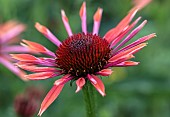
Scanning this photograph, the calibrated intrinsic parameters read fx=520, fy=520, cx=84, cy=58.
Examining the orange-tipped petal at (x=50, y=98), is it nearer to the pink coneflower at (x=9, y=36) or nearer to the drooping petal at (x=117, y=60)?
the drooping petal at (x=117, y=60)

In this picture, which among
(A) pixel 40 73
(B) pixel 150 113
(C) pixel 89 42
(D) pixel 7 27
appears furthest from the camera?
(D) pixel 7 27

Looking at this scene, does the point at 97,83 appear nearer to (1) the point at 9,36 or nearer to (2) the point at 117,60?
(2) the point at 117,60

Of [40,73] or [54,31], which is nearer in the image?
[40,73]

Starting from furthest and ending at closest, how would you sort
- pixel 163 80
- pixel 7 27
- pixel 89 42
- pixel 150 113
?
pixel 7 27 → pixel 150 113 → pixel 163 80 → pixel 89 42

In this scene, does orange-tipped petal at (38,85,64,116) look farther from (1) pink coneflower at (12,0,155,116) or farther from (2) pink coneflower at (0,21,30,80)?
(2) pink coneflower at (0,21,30,80)

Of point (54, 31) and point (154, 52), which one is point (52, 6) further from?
point (154, 52)

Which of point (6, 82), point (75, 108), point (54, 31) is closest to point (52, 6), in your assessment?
point (54, 31)

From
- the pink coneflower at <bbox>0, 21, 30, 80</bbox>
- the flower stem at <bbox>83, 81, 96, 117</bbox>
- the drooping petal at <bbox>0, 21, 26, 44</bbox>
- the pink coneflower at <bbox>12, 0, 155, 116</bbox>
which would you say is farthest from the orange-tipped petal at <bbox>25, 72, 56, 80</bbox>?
the drooping petal at <bbox>0, 21, 26, 44</bbox>
